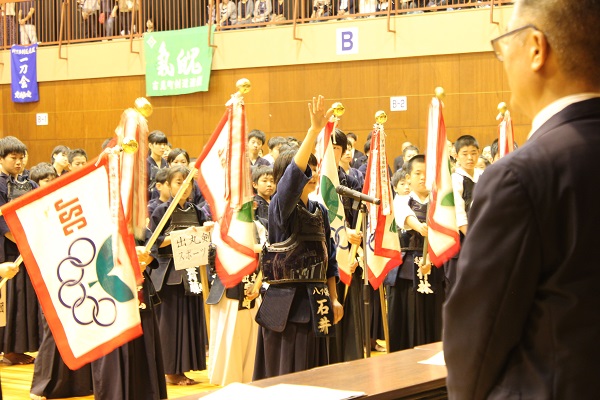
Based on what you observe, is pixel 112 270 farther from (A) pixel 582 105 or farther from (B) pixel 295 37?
(B) pixel 295 37

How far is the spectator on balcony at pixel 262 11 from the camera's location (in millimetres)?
11312

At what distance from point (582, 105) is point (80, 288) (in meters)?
2.56

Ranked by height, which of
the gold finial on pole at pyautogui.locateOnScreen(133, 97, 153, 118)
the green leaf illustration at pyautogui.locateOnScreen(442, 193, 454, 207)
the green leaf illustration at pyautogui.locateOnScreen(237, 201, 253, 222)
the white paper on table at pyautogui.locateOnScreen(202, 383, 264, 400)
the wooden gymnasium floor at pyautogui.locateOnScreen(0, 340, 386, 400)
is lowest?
the wooden gymnasium floor at pyautogui.locateOnScreen(0, 340, 386, 400)

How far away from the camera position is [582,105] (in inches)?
55.2

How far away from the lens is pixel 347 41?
10570mm

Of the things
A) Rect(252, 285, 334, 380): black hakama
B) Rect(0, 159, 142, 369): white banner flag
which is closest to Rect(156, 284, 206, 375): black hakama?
Rect(252, 285, 334, 380): black hakama

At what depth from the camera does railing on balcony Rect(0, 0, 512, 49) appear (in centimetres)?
1066

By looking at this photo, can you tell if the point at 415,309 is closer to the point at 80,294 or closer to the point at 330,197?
the point at 330,197

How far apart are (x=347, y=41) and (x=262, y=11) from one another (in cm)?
144

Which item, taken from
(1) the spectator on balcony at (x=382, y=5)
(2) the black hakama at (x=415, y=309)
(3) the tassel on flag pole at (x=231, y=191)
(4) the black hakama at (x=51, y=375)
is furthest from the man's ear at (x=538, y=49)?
(1) the spectator on balcony at (x=382, y=5)

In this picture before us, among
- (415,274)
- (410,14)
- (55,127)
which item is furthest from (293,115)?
(415,274)

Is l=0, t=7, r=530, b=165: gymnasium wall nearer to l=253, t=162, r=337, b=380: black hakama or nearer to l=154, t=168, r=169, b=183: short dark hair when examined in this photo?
l=154, t=168, r=169, b=183: short dark hair

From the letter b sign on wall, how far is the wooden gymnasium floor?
18.0 ft

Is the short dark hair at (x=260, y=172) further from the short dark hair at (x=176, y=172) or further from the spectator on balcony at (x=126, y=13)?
the spectator on balcony at (x=126, y=13)
